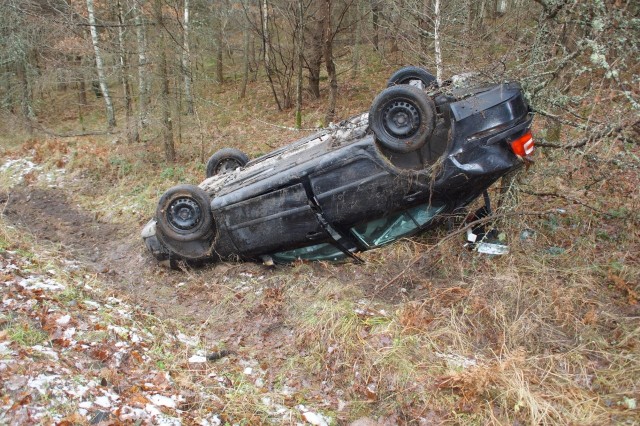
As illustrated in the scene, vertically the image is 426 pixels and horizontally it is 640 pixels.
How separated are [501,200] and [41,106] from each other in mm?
23917

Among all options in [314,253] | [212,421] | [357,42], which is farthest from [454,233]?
[357,42]

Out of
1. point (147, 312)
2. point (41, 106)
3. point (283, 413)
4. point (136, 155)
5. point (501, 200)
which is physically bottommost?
point (283, 413)

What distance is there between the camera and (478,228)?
5289 mm

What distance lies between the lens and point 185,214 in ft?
18.9

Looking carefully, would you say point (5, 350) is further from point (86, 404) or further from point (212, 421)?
point (212, 421)

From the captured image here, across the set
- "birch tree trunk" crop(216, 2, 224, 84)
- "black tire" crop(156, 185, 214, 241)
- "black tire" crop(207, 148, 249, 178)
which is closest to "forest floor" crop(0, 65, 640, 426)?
"black tire" crop(156, 185, 214, 241)

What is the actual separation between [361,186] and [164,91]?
7.39 m

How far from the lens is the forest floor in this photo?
3.30m

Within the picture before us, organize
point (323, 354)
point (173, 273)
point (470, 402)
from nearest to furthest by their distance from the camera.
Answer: point (470, 402) → point (323, 354) → point (173, 273)

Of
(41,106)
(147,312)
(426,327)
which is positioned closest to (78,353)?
(147,312)

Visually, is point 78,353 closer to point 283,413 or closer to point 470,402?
point 283,413

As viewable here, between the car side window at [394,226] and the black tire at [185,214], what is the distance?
180cm

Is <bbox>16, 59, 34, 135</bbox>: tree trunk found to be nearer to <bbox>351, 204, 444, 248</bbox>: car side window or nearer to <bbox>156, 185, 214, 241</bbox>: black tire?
<bbox>156, 185, 214, 241</bbox>: black tire

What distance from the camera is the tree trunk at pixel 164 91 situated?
996 centimetres
